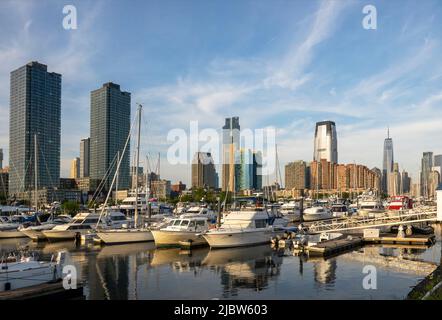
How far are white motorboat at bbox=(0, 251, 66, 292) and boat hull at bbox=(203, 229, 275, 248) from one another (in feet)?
64.6

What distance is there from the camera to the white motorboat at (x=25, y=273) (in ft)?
67.9

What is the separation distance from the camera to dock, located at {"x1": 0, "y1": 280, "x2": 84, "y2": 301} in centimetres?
1862

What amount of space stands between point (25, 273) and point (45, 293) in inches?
108

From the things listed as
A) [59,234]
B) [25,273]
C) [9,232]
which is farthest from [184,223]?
[9,232]

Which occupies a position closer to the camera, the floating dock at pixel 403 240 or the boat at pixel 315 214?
the floating dock at pixel 403 240

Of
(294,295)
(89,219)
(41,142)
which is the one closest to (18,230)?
(89,219)

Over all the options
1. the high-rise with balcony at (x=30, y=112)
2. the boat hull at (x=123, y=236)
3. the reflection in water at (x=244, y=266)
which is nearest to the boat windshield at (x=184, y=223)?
the boat hull at (x=123, y=236)

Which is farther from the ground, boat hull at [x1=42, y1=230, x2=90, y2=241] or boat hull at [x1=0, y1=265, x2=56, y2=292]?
boat hull at [x1=0, y1=265, x2=56, y2=292]

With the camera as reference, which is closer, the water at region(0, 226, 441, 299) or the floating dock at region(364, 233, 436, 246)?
the water at region(0, 226, 441, 299)

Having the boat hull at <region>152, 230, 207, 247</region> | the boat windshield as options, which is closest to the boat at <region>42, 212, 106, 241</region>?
the boat hull at <region>152, 230, 207, 247</region>

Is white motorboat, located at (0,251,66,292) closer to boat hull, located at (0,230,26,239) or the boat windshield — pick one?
the boat windshield

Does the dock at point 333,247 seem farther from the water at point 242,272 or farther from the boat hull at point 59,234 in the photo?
the boat hull at point 59,234
